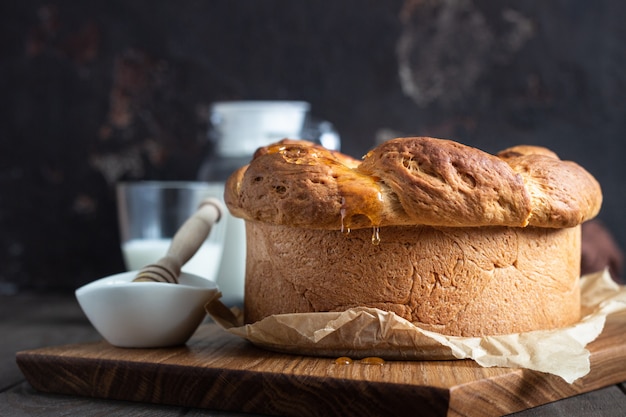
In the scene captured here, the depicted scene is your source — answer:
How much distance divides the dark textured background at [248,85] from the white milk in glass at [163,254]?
3.19 ft

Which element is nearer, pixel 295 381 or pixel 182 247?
pixel 295 381

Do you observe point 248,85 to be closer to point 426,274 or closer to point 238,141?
point 238,141

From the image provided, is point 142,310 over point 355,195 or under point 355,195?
under

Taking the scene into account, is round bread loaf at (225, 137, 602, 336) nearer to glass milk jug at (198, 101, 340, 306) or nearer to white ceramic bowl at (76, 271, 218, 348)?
white ceramic bowl at (76, 271, 218, 348)

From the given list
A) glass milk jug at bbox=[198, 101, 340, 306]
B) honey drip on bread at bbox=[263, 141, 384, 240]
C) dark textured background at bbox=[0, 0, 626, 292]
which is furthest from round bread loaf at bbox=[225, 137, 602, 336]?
dark textured background at bbox=[0, 0, 626, 292]

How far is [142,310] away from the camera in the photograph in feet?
→ 4.33

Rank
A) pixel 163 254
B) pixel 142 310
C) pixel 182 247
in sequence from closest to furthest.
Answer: pixel 142 310, pixel 182 247, pixel 163 254

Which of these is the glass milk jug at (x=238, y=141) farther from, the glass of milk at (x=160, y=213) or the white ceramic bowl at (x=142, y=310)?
the white ceramic bowl at (x=142, y=310)

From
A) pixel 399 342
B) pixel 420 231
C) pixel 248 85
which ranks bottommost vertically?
pixel 399 342

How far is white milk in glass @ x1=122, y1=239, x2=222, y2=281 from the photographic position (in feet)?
6.95

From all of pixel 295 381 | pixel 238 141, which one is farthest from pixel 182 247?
pixel 238 141

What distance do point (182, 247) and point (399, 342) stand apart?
0.53 meters

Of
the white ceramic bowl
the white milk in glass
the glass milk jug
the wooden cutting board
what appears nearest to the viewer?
the wooden cutting board

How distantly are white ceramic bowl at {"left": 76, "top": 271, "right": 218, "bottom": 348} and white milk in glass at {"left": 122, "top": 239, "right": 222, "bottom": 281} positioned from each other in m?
0.74
